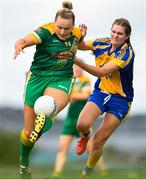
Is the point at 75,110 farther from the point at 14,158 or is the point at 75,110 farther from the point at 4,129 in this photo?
the point at 4,129

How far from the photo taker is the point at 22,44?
13484mm

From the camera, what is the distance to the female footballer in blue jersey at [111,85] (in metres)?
14.4

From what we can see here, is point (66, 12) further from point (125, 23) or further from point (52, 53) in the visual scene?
point (125, 23)

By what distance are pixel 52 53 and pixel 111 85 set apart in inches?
47.3

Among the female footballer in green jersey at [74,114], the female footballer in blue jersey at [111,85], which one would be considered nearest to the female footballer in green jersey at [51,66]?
the female footballer in blue jersey at [111,85]

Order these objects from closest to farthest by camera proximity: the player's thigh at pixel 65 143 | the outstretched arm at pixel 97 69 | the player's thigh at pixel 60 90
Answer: the player's thigh at pixel 60 90
the outstretched arm at pixel 97 69
the player's thigh at pixel 65 143

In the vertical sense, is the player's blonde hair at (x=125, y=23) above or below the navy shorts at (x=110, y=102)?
above

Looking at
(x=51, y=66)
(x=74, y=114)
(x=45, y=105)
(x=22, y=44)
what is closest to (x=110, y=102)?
(x=51, y=66)

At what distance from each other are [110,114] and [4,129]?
49034 mm

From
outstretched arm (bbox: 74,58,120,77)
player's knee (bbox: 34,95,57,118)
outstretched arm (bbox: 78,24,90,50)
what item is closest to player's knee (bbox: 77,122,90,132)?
outstretched arm (bbox: 74,58,120,77)

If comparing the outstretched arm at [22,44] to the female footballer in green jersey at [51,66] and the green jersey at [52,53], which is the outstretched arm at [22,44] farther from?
the green jersey at [52,53]

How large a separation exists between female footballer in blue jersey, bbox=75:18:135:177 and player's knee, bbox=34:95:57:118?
100cm

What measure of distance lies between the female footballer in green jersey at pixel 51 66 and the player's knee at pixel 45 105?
0.15 meters

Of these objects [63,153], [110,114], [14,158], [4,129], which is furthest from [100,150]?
[4,129]
